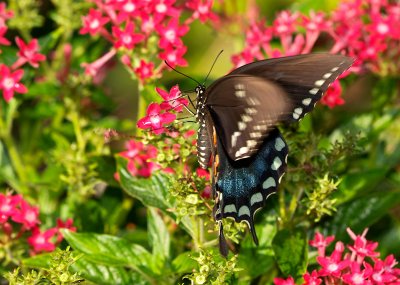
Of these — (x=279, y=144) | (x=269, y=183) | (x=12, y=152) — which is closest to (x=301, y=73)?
(x=279, y=144)

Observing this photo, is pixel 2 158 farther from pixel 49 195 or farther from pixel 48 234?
pixel 48 234

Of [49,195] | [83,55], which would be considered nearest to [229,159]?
[49,195]

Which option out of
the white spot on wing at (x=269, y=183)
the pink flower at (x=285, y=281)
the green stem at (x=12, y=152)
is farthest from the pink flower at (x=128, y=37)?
the pink flower at (x=285, y=281)

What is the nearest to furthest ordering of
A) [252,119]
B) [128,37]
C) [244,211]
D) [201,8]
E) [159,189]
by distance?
[252,119]
[244,211]
[159,189]
[128,37]
[201,8]

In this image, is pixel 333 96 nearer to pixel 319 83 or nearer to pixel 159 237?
pixel 319 83

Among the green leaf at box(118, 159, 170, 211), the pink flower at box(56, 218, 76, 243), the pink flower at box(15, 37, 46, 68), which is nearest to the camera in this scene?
the green leaf at box(118, 159, 170, 211)

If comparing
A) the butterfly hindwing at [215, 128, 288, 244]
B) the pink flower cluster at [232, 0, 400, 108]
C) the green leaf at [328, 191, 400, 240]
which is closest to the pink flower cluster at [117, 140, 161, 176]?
the butterfly hindwing at [215, 128, 288, 244]

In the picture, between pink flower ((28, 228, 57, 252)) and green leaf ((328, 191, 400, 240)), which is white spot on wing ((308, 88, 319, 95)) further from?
pink flower ((28, 228, 57, 252))
